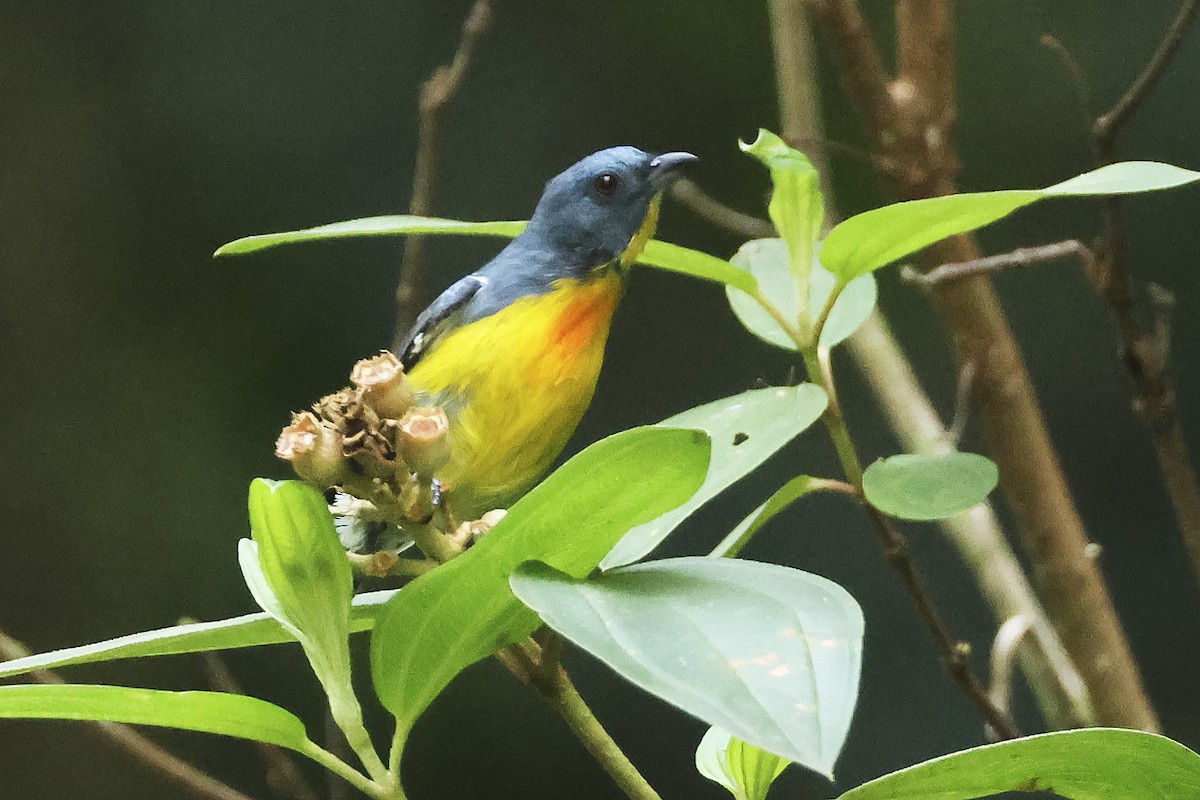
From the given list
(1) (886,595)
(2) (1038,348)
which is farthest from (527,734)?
(2) (1038,348)

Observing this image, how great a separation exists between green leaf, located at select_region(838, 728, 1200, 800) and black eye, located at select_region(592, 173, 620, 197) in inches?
30.2

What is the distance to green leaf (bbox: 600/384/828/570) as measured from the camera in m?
0.61

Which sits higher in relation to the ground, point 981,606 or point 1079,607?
point 1079,607

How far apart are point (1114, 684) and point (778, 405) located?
538mm

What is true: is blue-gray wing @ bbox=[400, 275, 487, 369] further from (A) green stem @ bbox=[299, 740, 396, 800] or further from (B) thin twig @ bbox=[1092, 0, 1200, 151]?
(A) green stem @ bbox=[299, 740, 396, 800]

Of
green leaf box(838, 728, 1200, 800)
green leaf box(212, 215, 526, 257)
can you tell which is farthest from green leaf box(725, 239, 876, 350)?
green leaf box(838, 728, 1200, 800)

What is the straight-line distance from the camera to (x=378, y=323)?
6.43ft

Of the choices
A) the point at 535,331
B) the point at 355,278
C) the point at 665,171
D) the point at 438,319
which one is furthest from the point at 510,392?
the point at 355,278

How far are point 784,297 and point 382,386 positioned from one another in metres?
0.32

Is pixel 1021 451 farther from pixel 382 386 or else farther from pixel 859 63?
pixel 382 386

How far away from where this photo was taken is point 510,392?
1.03 m

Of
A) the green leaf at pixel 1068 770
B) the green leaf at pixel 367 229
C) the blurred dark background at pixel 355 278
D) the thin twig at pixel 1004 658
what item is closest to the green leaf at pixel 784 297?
the green leaf at pixel 367 229

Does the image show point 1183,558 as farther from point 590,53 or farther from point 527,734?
point 590,53

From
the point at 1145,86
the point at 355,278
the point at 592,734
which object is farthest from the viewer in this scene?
the point at 355,278
